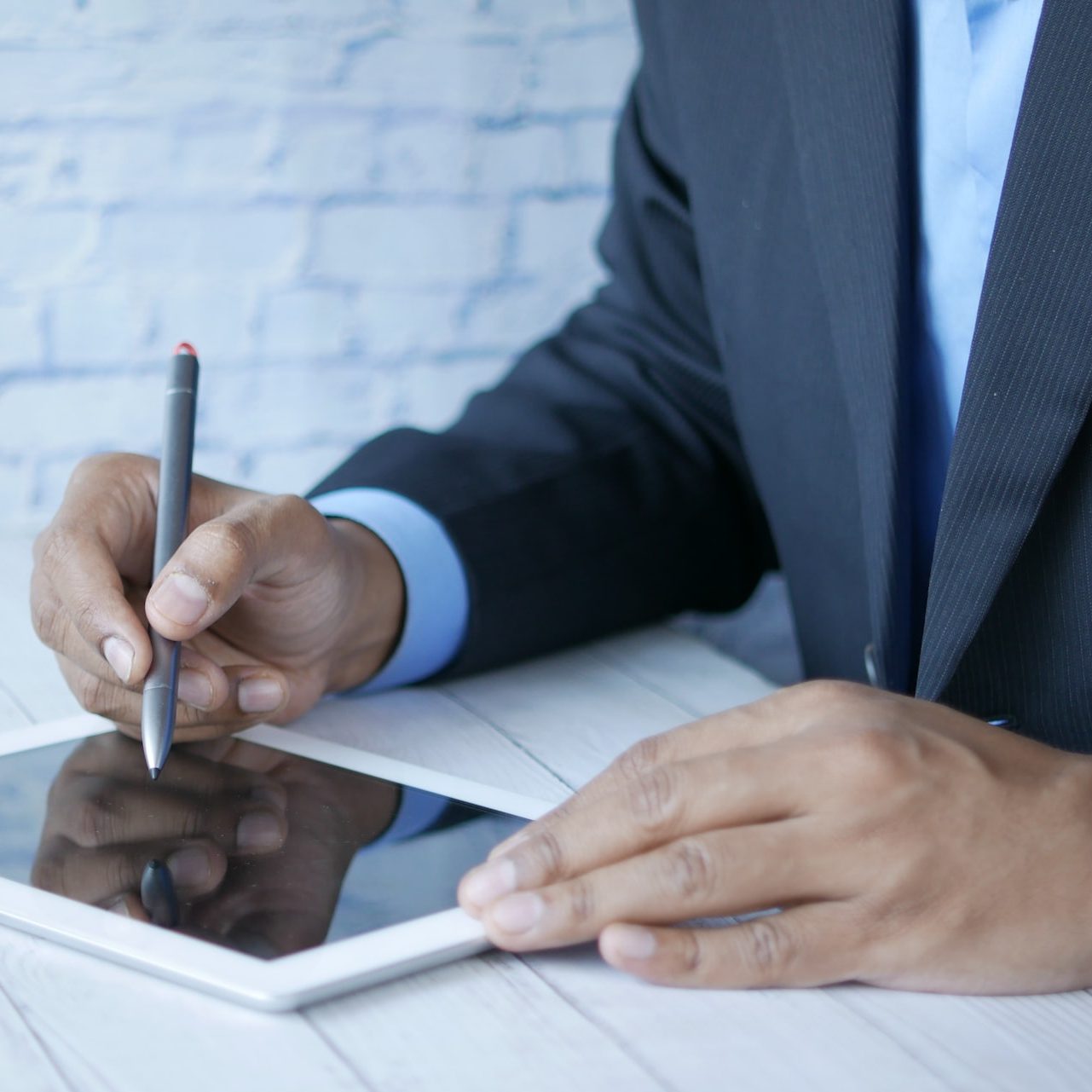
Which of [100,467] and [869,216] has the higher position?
[869,216]

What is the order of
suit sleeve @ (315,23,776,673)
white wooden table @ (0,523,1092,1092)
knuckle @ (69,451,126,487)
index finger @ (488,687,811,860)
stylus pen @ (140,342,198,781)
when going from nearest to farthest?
white wooden table @ (0,523,1092,1092), index finger @ (488,687,811,860), stylus pen @ (140,342,198,781), knuckle @ (69,451,126,487), suit sleeve @ (315,23,776,673)

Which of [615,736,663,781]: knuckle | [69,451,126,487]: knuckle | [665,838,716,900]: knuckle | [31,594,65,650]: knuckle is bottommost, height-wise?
[31,594,65,650]: knuckle

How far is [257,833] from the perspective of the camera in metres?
0.63

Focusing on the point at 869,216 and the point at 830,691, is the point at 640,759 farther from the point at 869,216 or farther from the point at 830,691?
the point at 869,216

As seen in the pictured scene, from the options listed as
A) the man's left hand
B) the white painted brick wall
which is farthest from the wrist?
the white painted brick wall

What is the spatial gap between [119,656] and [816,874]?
1.23 feet

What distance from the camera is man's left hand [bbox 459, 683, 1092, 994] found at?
0.53m

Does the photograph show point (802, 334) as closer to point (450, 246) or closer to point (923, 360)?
point (923, 360)

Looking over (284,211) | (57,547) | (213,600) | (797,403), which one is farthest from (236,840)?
(284,211)

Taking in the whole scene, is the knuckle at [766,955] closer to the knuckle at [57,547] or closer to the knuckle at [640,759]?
the knuckle at [640,759]

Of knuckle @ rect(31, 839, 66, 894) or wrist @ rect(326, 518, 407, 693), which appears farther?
wrist @ rect(326, 518, 407, 693)

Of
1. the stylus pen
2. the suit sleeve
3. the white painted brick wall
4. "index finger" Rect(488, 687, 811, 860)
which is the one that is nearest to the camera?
"index finger" Rect(488, 687, 811, 860)

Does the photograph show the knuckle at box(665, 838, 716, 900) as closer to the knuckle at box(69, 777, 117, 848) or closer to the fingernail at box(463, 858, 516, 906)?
the fingernail at box(463, 858, 516, 906)

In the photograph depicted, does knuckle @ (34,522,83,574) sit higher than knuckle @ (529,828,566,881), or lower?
higher
